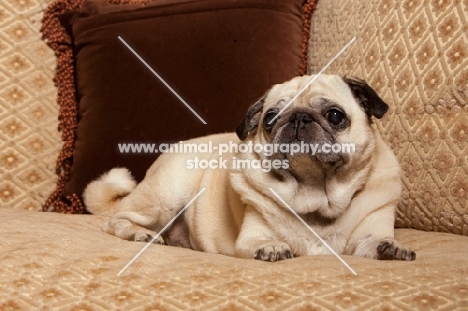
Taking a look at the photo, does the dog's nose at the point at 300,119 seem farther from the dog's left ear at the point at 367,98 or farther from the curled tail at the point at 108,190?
the curled tail at the point at 108,190

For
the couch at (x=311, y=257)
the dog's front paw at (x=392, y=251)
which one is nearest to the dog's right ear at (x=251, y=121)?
the couch at (x=311, y=257)

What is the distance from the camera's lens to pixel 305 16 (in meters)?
2.03

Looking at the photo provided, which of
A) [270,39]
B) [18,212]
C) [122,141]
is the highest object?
[270,39]

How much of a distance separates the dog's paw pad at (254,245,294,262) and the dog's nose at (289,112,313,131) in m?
0.30

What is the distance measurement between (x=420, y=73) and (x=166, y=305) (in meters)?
1.02

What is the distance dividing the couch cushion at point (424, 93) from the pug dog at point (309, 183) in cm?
12

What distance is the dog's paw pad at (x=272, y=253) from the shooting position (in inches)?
48.2

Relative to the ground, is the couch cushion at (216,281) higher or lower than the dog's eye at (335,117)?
lower

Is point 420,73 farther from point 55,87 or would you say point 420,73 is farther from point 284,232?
point 55,87

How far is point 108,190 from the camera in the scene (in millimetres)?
1817

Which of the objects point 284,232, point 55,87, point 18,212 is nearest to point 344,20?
point 284,232

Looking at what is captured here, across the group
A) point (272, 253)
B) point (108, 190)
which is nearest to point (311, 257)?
point (272, 253)

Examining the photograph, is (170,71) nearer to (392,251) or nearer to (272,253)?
(272,253)

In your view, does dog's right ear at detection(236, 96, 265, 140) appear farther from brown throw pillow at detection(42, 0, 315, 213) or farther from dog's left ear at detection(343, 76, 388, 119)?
brown throw pillow at detection(42, 0, 315, 213)
